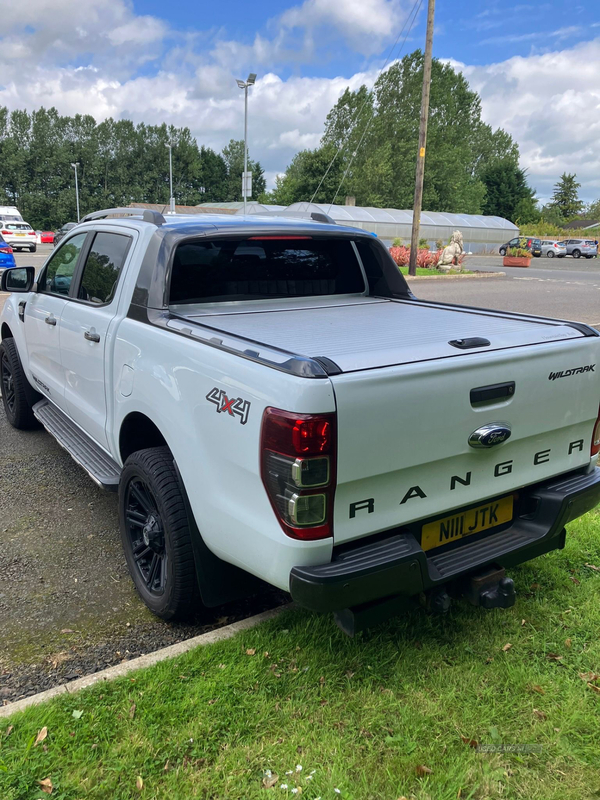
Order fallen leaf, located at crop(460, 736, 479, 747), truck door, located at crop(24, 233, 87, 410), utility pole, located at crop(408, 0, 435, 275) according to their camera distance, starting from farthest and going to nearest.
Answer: utility pole, located at crop(408, 0, 435, 275) < truck door, located at crop(24, 233, 87, 410) < fallen leaf, located at crop(460, 736, 479, 747)

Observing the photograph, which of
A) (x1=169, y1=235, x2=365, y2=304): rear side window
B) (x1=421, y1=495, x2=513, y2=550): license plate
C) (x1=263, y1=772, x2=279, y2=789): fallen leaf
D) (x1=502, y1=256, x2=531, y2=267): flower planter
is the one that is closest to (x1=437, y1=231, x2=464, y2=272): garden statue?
(x1=502, y1=256, x2=531, y2=267): flower planter

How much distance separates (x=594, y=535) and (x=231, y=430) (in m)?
2.70

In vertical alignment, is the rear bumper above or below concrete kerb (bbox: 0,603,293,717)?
above

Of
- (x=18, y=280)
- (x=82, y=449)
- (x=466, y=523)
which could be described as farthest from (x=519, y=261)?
(x=466, y=523)

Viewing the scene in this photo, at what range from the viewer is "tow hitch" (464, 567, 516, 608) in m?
2.64

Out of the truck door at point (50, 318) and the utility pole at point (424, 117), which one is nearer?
the truck door at point (50, 318)

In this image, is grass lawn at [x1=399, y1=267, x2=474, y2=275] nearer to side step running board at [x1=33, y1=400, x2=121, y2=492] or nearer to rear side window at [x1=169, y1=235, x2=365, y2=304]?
rear side window at [x1=169, y1=235, x2=365, y2=304]

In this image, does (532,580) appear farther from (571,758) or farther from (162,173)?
(162,173)

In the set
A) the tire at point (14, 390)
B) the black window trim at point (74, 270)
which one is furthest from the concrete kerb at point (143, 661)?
the tire at point (14, 390)

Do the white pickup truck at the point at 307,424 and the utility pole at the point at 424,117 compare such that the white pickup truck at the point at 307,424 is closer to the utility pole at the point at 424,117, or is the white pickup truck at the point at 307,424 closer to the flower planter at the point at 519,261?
the utility pole at the point at 424,117

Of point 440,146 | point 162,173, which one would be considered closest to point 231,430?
point 440,146

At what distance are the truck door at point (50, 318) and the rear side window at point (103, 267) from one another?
0.80ft

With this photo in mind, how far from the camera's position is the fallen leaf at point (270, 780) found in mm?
2143

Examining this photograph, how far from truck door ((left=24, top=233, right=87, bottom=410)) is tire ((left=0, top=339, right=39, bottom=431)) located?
43 centimetres
